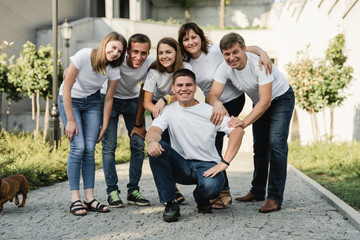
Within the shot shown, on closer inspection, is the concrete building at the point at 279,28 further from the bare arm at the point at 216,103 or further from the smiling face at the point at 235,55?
the smiling face at the point at 235,55

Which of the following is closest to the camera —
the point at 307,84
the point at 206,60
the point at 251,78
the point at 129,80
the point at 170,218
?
the point at 170,218

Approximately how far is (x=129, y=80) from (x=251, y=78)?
4.36 feet

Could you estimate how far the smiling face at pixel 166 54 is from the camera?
4105 mm

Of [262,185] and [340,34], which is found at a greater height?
[340,34]

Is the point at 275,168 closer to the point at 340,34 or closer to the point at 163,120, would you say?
the point at 163,120

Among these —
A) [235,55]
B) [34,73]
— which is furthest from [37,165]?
[34,73]

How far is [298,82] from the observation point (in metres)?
12.3

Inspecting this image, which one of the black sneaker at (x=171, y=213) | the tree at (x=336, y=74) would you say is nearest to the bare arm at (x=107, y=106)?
the black sneaker at (x=171, y=213)

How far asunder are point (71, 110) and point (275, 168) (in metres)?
2.17

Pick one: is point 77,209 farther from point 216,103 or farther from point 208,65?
point 208,65

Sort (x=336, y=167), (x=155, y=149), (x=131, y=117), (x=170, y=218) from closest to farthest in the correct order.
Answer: (x=155, y=149), (x=170, y=218), (x=131, y=117), (x=336, y=167)

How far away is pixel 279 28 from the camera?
85.6ft

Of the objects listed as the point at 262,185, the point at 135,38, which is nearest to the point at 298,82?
the point at 262,185

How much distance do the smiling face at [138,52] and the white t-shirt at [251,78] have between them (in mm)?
769
